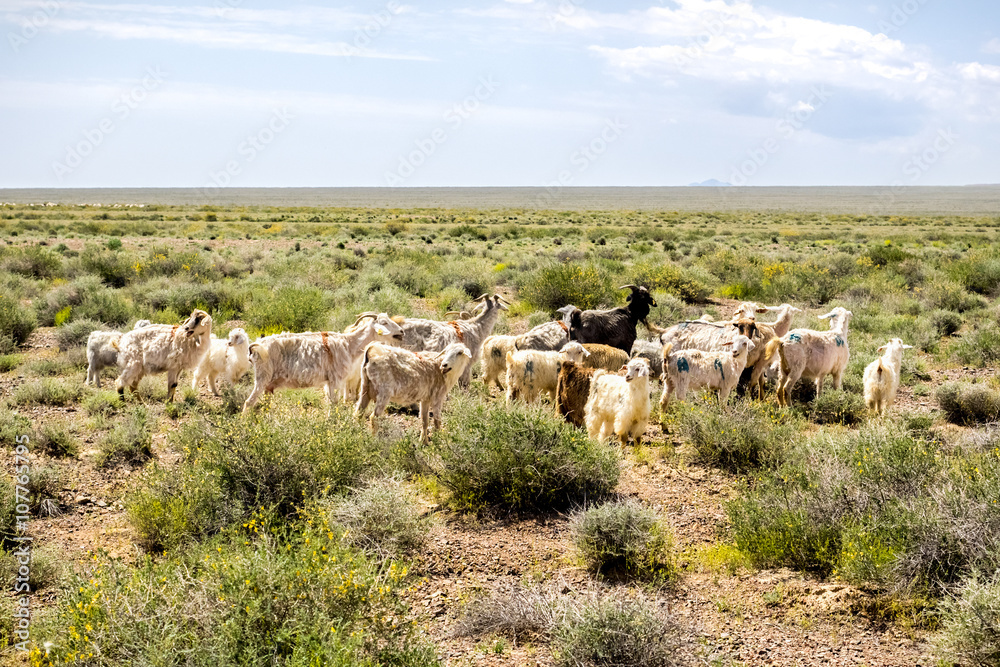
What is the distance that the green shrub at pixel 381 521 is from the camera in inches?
236

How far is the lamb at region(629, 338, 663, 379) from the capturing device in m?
12.3

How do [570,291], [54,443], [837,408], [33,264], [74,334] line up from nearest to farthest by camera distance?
1. [54,443]
2. [837,408]
3. [74,334]
4. [570,291]
5. [33,264]

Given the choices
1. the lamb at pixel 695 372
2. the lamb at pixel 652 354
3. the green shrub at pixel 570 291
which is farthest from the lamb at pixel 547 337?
the green shrub at pixel 570 291

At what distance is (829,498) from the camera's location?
6.23m

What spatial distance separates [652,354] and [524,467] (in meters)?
6.04

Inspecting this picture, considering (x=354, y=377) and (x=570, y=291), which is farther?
(x=570, y=291)

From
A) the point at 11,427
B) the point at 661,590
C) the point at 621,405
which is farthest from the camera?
the point at 11,427

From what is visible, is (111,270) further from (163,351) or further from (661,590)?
(661,590)

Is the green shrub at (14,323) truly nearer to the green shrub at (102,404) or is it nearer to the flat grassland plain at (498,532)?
the flat grassland plain at (498,532)

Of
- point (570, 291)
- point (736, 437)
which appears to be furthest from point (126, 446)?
point (570, 291)

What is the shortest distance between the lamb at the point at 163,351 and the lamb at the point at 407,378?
351 cm

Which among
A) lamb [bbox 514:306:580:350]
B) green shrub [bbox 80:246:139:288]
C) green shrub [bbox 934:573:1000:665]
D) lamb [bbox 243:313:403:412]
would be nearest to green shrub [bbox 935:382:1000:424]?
lamb [bbox 514:306:580:350]

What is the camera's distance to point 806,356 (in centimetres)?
1117

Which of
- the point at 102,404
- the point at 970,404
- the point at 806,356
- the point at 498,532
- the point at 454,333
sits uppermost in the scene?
the point at 454,333
